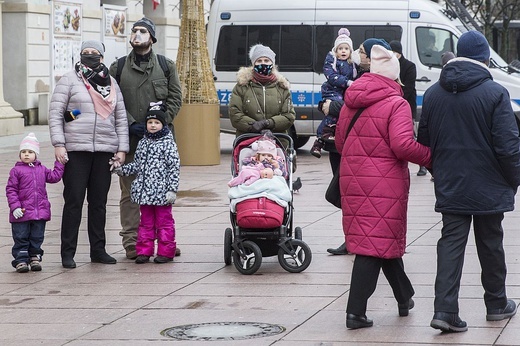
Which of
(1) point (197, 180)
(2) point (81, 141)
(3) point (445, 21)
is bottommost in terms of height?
(1) point (197, 180)

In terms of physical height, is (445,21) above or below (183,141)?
above

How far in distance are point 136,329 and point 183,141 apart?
468 inches

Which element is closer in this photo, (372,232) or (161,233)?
(372,232)

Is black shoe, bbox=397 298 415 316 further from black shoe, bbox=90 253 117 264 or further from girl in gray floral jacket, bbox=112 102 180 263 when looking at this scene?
black shoe, bbox=90 253 117 264

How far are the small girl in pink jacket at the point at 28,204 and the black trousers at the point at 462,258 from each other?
3.63 m

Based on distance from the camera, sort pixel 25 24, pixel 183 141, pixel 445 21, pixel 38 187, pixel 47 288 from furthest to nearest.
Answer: pixel 25 24
pixel 445 21
pixel 183 141
pixel 38 187
pixel 47 288

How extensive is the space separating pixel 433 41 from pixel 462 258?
1487 cm

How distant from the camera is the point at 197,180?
1711cm

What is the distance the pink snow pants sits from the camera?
995cm

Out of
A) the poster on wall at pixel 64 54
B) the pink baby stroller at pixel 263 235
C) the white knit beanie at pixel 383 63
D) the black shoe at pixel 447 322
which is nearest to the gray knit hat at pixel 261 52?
the pink baby stroller at pixel 263 235

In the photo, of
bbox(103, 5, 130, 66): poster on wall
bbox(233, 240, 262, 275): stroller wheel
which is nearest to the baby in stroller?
bbox(233, 240, 262, 275): stroller wheel

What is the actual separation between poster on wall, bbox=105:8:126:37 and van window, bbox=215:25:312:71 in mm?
10412

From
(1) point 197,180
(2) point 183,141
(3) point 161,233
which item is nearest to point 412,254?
(3) point 161,233

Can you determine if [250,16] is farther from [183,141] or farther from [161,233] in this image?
[161,233]
